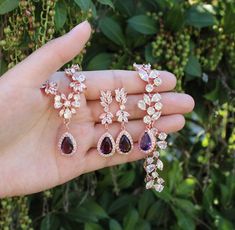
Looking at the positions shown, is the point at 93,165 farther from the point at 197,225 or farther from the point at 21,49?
the point at 197,225

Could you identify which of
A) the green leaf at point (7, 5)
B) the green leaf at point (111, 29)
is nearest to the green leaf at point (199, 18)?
the green leaf at point (111, 29)

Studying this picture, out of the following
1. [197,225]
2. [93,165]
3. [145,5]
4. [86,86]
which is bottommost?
[197,225]

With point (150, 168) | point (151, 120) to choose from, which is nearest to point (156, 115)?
point (151, 120)

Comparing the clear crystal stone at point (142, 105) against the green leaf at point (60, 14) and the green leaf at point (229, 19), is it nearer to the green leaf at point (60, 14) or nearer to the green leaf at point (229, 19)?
the green leaf at point (60, 14)

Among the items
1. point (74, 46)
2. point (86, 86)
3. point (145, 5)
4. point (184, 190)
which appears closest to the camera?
point (74, 46)

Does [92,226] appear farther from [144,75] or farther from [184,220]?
[144,75]

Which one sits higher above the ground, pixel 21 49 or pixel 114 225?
pixel 21 49

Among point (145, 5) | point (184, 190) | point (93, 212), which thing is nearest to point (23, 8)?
point (145, 5)
